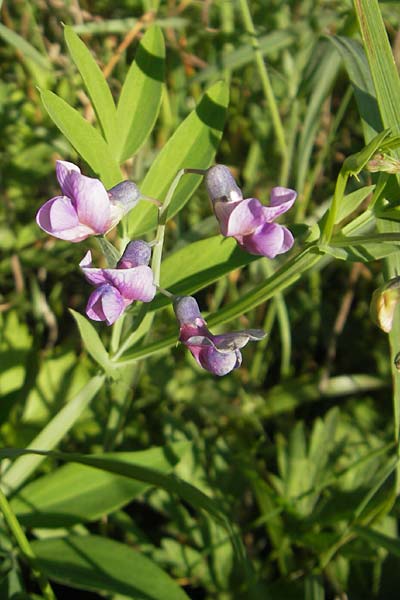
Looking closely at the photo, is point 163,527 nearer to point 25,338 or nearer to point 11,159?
point 25,338

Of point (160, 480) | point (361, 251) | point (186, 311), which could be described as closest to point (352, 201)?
point (361, 251)

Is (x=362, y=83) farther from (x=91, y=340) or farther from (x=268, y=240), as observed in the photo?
(x=91, y=340)

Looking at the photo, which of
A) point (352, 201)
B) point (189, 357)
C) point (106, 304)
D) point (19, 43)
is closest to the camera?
point (106, 304)

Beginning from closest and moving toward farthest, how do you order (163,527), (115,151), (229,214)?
(229,214), (115,151), (163,527)

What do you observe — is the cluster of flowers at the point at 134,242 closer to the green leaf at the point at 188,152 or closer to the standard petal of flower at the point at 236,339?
the standard petal of flower at the point at 236,339

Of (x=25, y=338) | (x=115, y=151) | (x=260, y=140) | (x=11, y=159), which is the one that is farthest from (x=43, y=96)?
(x=260, y=140)

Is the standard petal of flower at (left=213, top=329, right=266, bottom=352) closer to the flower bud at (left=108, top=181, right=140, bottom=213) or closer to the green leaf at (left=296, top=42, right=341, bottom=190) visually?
the flower bud at (left=108, top=181, right=140, bottom=213)

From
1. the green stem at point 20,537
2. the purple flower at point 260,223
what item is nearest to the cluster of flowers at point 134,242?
the purple flower at point 260,223
